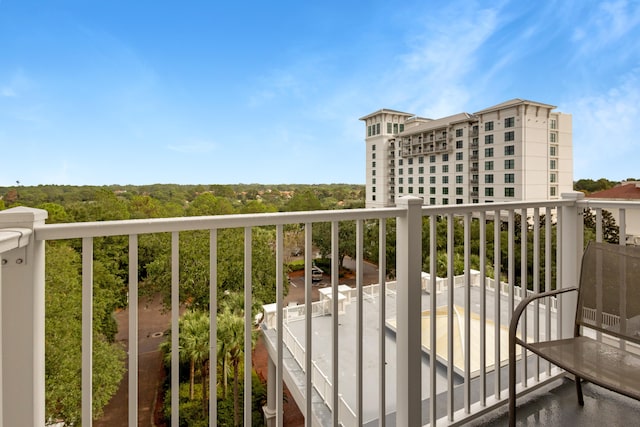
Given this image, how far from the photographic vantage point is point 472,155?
15.8m

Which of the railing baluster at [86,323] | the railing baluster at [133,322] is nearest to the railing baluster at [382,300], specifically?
the railing baluster at [133,322]

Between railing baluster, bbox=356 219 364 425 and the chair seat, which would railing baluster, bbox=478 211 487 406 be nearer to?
the chair seat

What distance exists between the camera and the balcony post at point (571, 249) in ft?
6.52

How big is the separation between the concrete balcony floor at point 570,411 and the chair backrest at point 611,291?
0.45 metres

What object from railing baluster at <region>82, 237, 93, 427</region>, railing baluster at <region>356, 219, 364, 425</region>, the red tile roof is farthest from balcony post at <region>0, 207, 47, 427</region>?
the red tile roof

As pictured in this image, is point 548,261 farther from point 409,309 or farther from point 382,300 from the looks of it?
point 382,300

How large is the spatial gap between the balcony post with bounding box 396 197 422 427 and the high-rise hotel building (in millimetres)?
Answer: 8089

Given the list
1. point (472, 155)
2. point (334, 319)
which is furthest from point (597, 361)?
point (472, 155)

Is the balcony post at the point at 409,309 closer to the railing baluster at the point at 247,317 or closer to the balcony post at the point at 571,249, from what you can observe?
the railing baluster at the point at 247,317

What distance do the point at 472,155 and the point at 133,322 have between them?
16644mm

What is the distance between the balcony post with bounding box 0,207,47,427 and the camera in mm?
880

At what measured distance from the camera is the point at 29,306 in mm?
892

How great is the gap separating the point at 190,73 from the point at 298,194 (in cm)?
1390

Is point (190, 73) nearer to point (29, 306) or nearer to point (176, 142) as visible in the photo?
point (176, 142)
